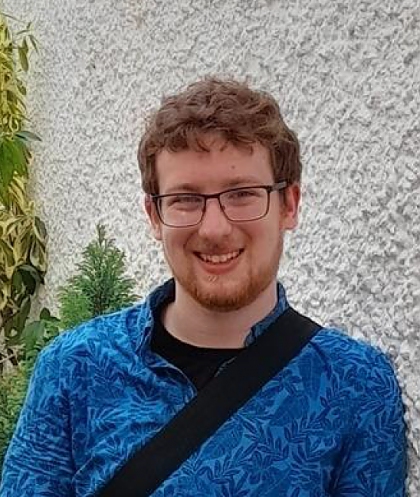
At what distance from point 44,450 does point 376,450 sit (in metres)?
0.54

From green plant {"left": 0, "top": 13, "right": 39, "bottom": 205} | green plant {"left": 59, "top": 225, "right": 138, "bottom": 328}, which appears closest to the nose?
green plant {"left": 59, "top": 225, "right": 138, "bottom": 328}

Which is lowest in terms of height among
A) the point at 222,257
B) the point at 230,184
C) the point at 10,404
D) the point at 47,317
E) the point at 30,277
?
the point at 30,277

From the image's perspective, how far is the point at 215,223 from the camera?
5.14 ft

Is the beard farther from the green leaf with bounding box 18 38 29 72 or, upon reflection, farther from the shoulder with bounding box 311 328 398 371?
the green leaf with bounding box 18 38 29 72

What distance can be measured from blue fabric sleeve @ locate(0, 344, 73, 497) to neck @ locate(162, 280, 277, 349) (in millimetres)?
228

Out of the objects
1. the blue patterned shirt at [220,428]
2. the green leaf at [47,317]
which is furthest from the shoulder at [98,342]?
the green leaf at [47,317]

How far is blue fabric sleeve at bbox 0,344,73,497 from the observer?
168cm

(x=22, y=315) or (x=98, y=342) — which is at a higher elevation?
(x=98, y=342)

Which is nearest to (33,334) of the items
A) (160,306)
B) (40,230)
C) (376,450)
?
(40,230)

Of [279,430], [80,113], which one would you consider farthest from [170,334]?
[80,113]

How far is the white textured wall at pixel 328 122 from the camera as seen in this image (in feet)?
5.37

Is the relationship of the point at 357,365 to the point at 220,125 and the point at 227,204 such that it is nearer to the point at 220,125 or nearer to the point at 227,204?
the point at 227,204

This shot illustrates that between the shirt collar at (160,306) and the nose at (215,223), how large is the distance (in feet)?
0.60

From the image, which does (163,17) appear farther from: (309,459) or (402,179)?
(309,459)
